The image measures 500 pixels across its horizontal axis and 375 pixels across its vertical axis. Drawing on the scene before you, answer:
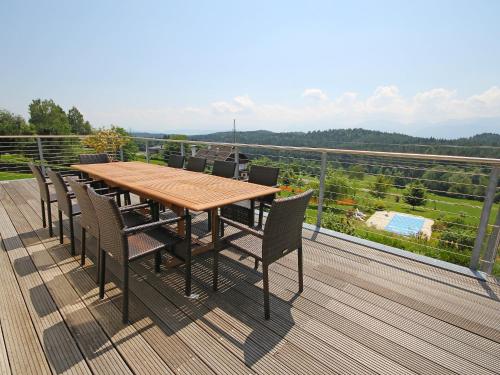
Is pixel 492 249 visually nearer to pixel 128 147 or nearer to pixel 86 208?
pixel 86 208

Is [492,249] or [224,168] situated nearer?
[492,249]

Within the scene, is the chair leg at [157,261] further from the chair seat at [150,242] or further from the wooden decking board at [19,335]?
the wooden decking board at [19,335]

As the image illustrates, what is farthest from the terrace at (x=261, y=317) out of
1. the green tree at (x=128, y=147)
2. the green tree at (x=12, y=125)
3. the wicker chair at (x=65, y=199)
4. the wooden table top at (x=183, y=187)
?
the green tree at (x=12, y=125)

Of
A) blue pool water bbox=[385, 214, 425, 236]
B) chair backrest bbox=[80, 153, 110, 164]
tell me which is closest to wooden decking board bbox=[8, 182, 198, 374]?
chair backrest bbox=[80, 153, 110, 164]

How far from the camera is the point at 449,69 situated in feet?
39.4

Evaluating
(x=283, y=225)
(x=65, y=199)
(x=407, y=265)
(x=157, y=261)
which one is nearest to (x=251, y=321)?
(x=283, y=225)

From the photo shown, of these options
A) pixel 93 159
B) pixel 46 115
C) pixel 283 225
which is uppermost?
pixel 46 115

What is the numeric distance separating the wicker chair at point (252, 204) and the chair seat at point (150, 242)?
0.86m

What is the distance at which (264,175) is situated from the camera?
9.74 feet

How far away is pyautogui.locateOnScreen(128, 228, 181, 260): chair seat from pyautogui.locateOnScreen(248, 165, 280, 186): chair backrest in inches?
50.5

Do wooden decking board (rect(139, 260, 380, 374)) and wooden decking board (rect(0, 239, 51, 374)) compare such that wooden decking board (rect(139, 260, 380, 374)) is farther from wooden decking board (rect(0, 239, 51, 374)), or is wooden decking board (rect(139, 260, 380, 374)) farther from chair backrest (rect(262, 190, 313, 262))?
wooden decking board (rect(0, 239, 51, 374))

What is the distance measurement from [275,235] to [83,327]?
1441 millimetres

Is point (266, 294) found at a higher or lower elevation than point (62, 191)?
lower

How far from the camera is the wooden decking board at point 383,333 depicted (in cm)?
139
